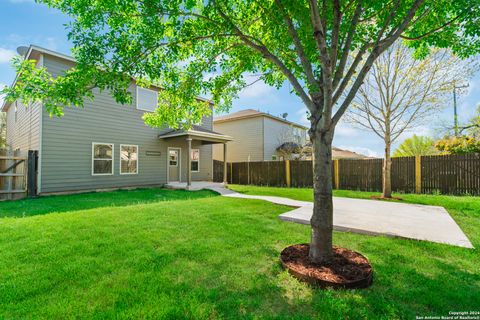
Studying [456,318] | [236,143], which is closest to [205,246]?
[456,318]

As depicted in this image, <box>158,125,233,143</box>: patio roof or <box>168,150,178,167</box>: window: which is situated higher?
<box>158,125,233,143</box>: patio roof

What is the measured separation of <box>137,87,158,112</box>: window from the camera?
37.7 ft

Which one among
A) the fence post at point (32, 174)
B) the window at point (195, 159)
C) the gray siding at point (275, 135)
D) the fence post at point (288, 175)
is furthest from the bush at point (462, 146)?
the fence post at point (32, 174)

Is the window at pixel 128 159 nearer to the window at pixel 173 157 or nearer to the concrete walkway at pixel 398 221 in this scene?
the window at pixel 173 157

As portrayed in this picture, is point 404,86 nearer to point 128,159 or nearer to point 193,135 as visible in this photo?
point 193,135

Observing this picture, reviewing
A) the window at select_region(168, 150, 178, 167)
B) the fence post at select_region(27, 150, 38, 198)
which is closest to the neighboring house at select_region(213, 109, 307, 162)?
the window at select_region(168, 150, 178, 167)

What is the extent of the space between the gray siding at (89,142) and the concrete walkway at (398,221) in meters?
8.61

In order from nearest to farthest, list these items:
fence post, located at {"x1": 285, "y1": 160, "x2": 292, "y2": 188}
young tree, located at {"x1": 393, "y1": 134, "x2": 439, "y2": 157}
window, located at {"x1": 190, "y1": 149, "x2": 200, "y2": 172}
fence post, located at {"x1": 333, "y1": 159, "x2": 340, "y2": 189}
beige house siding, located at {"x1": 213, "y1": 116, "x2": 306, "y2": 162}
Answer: fence post, located at {"x1": 333, "y1": 159, "x2": 340, "y2": 189}, fence post, located at {"x1": 285, "y1": 160, "x2": 292, "y2": 188}, window, located at {"x1": 190, "y1": 149, "x2": 200, "y2": 172}, beige house siding, located at {"x1": 213, "y1": 116, "x2": 306, "y2": 162}, young tree, located at {"x1": 393, "y1": 134, "x2": 439, "y2": 157}

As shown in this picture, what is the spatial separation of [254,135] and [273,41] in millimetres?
15013

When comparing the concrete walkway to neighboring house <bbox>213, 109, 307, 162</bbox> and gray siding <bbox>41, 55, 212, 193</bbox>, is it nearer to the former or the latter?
gray siding <bbox>41, 55, 212, 193</bbox>

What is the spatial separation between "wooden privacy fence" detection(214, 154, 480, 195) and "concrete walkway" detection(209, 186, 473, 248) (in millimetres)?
3962

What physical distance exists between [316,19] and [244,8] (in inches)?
67.6

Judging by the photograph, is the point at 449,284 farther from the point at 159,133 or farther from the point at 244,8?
the point at 159,133

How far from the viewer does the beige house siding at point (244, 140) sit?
18938 mm
